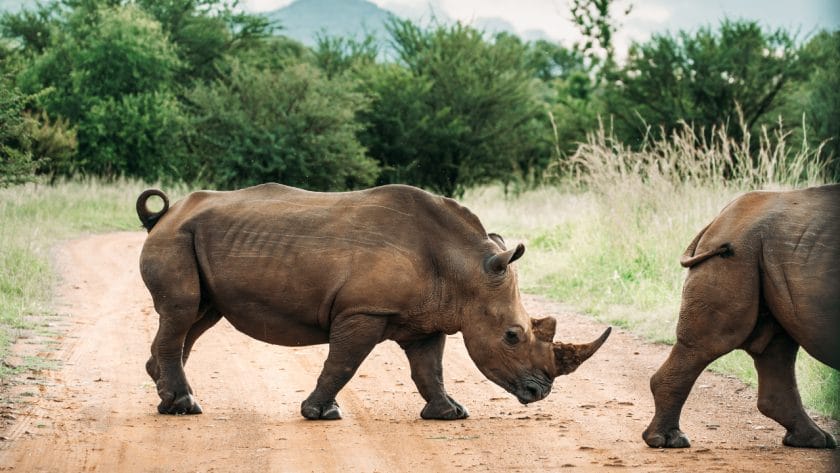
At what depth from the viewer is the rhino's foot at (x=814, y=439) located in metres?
5.98

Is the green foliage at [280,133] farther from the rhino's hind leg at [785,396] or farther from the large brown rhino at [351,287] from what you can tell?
the rhino's hind leg at [785,396]

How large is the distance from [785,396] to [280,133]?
2313 cm

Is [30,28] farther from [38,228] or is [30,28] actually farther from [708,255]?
[708,255]

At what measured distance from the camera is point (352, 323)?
6711 millimetres

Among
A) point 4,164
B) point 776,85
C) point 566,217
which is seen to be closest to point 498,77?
point 776,85

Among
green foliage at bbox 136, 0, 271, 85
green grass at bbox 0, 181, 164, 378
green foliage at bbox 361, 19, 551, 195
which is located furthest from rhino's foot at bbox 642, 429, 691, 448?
green foliage at bbox 136, 0, 271, 85

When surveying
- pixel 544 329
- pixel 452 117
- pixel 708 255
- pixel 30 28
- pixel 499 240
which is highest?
pixel 30 28

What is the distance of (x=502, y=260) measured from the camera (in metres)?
6.76

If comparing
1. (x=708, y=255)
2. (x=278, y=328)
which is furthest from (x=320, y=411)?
(x=708, y=255)

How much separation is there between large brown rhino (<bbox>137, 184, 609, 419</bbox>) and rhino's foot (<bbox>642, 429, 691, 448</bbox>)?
28.7 inches

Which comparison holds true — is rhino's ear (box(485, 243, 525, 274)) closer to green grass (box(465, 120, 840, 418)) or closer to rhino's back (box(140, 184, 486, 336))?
rhino's back (box(140, 184, 486, 336))

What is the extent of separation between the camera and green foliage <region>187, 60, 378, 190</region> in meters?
28.2

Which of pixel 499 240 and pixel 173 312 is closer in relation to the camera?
pixel 173 312

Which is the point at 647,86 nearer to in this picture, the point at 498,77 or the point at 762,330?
the point at 498,77
